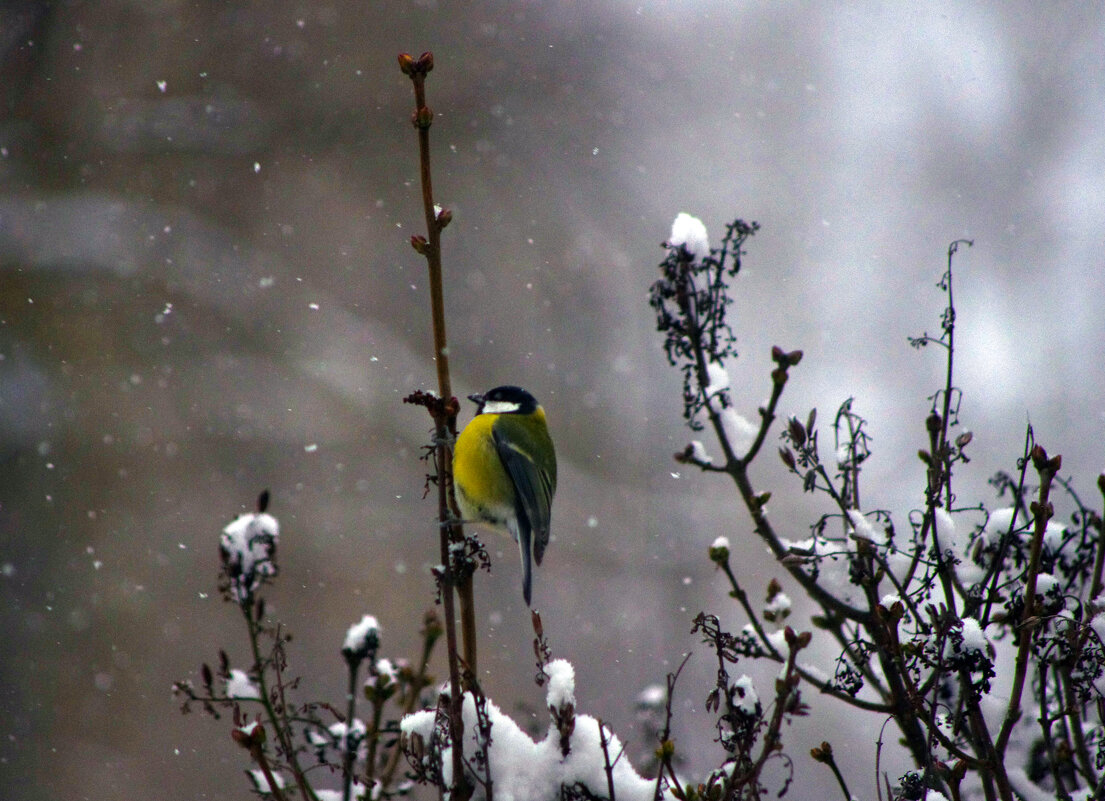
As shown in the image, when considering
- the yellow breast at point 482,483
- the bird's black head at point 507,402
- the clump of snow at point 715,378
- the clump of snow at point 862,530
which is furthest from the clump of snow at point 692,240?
the bird's black head at point 507,402

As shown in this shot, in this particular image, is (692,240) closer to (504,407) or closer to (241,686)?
(241,686)

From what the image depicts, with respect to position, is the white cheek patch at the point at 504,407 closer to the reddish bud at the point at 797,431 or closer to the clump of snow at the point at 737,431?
the clump of snow at the point at 737,431

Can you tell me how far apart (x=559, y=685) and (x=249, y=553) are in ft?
1.26

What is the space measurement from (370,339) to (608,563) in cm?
246

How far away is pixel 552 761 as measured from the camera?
3.18 feet

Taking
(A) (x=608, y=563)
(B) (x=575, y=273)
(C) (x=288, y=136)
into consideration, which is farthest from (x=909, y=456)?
(C) (x=288, y=136)

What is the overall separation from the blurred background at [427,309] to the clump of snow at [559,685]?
406cm

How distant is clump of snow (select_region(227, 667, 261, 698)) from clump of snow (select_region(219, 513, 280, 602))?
0.34 ft

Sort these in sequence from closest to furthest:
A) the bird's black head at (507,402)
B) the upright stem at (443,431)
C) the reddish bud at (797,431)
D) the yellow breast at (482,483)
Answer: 1. the upright stem at (443,431)
2. the reddish bud at (797,431)
3. the yellow breast at (482,483)
4. the bird's black head at (507,402)

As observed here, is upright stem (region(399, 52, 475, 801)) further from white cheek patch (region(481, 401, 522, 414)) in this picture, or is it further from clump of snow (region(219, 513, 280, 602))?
white cheek patch (region(481, 401, 522, 414))

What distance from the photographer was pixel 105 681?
5.38m

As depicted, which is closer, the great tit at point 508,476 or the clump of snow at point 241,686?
the clump of snow at point 241,686

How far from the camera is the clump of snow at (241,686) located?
102cm

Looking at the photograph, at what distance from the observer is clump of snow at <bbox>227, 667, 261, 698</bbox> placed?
40.0 inches
